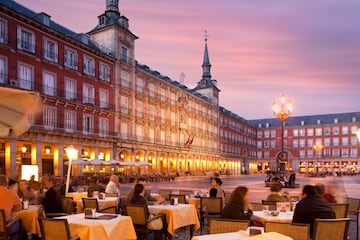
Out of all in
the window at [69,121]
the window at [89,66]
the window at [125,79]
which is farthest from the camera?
the window at [125,79]

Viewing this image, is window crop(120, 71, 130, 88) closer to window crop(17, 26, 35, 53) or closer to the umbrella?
window crop(17, 26, 35, 53)

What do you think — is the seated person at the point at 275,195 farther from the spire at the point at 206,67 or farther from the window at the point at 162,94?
the spire at the point at 206,67

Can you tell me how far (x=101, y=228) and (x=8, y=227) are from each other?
6.45 feet

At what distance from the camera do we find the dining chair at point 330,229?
4730 millimetres

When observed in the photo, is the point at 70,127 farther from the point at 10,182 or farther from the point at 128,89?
the point at 10,182

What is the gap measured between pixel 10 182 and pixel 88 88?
23.9 meters

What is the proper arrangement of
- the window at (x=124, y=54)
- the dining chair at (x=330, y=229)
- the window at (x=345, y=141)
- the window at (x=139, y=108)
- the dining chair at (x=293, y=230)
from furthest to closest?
the window at (x=345, y=141)
the window at (x=139, y=108)
the window at (x=124, y=54)
the dining chair at (x=330, y=229)
the dining chair at (x=293, y=230)

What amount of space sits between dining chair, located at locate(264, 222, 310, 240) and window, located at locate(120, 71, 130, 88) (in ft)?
104

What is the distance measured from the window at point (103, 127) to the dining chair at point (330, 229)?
91.8ft

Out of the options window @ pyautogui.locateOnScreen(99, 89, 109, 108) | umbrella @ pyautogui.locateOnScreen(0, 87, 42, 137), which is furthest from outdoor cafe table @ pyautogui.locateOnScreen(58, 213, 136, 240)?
window @ pyautogui.locateOnScreen(99, 89, 109, 108)

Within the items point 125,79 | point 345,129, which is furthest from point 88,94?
point 345,129

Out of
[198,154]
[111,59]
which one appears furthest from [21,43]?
[198,154]

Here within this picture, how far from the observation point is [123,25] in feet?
117

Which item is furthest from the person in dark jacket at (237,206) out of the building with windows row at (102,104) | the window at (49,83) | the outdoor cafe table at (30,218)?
the window at (49,83)
